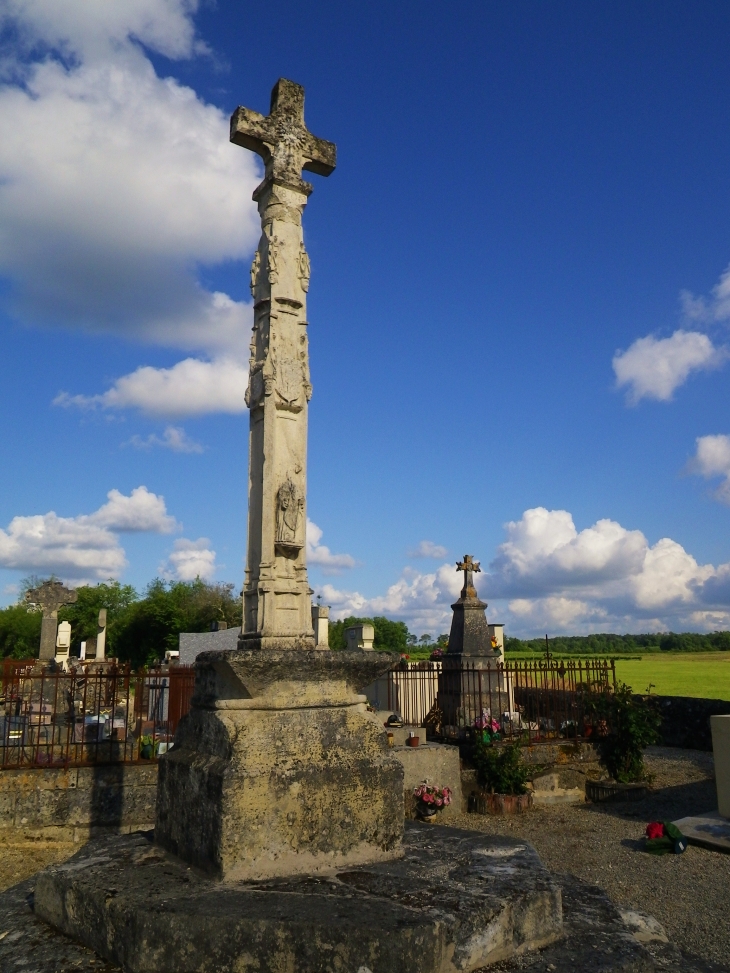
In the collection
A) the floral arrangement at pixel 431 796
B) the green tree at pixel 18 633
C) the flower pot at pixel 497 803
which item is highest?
the green tree at pixel 18 633

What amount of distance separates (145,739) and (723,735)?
6978 mm

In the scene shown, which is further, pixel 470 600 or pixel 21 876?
pixel 470 600

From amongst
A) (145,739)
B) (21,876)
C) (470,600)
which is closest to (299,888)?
(21,876)

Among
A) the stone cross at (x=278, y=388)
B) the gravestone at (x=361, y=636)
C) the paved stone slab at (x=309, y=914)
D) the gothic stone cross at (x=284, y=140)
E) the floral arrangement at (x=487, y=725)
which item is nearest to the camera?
the paved stone slab at (x=309, y=914)

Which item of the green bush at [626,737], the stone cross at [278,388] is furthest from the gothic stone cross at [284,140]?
the green bush at [626,737]

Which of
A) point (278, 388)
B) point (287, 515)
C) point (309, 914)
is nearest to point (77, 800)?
point (287, 515)

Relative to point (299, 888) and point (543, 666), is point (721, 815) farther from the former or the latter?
point (299, 888)

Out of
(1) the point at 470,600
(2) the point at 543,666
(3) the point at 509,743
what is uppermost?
(1) the point at 470,600

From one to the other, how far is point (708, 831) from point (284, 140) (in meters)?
7.94

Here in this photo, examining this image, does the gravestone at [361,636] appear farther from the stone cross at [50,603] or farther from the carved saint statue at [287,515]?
the carved saint statue at [287,515]

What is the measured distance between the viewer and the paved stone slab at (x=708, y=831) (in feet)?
24.0

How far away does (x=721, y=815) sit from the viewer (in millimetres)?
8000

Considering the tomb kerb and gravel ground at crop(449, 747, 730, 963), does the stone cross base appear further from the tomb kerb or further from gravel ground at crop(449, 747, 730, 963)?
gravel ground at crop(449, 747, 730, 963)

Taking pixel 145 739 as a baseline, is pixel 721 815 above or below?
below
